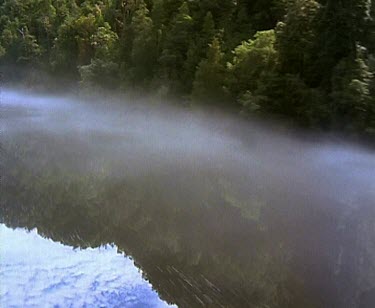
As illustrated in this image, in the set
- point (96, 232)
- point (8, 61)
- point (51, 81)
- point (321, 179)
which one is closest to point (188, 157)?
point (321, 179)

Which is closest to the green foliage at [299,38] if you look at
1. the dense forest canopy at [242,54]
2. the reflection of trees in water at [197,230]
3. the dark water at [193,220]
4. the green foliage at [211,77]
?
the dense forest canopy at [242,54]

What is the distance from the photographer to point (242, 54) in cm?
1880

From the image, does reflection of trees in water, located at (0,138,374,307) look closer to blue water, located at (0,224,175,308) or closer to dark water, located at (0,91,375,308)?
dark water, located at (0,91,375,308)

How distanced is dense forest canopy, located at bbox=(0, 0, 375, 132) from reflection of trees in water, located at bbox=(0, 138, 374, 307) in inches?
156

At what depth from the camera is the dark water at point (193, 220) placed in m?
7.81

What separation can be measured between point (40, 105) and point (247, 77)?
1821cm

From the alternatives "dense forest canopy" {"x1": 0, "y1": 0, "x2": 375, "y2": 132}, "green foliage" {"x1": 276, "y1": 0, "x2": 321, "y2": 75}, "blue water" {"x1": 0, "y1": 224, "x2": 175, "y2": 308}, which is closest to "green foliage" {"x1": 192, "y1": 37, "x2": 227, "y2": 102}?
"dense forest canopy" {"x1": 0, "y1": 0, "x2": 375, "y2": 132}

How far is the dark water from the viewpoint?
→ 308 inches

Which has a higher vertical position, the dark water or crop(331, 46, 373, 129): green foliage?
crop(331, 46, 373, 129): green foliage

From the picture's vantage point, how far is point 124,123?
81.5ft

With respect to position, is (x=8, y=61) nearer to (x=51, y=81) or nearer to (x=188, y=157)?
(x=51, y=81)

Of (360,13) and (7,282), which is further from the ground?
(360,13)

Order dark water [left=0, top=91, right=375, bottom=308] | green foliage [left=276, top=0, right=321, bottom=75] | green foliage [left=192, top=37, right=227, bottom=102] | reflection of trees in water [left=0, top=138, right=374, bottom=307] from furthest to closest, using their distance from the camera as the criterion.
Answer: green foliage [left=192, top=37, right=227, bottom=102] < green foliage [left=276, top=0, right=321, bottom=75] < reflection of trees in water [left=0, top=138, right=374, bottom=307] < dark water [left=0, top=91, right=375, bottom=308]

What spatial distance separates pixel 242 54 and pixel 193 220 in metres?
9.69
